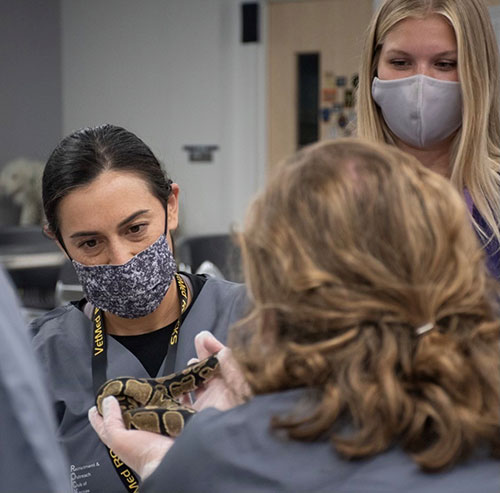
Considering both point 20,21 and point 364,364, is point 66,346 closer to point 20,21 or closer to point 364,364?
point 364,364

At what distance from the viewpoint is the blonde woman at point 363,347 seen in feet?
3.21

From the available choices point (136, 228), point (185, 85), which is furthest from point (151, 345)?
point (185, 85)

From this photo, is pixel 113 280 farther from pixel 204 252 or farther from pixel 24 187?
pixel 24 187

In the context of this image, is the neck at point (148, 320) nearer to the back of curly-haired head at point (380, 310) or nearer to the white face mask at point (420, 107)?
the white face mask at point (420, 107)

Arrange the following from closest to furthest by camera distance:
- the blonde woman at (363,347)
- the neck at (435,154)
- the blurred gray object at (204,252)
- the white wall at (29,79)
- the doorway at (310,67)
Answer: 1. the blonde woman at (363,347)
2. the neck at (435,154)
3. the blurred gray object at (204,252)
4. the doorway at (310,67)
5. the white wall at (29,79)

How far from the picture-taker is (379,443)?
3.20ft

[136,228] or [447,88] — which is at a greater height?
[447,88]

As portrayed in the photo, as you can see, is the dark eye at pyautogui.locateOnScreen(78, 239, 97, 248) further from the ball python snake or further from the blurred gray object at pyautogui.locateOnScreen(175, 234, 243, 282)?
the blurred gray object at pyautogui.locateOnScreen(175, 234, 243, 282)

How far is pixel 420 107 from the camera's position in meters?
2.01

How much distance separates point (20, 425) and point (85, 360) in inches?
41.1

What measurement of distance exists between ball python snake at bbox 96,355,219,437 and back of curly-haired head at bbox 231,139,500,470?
0.32 metres

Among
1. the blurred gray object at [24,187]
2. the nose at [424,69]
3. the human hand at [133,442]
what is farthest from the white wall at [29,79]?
the human hand at [133,442]

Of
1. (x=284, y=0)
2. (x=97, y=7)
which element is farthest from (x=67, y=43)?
(x=284, y=0)

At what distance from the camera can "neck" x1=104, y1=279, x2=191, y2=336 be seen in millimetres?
1994
